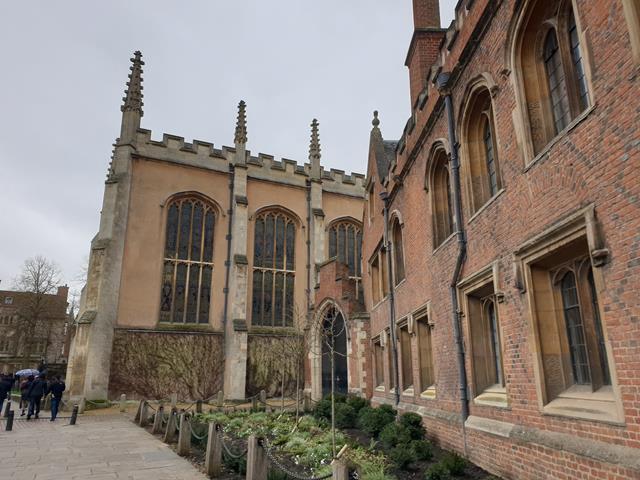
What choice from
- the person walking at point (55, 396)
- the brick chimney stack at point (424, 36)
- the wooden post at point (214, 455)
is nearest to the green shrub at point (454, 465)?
the wooden post at point (214, 455)

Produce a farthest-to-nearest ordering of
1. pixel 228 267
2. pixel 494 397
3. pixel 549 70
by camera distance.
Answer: pixel 228 267, pixel 494 397, pixel 549 70

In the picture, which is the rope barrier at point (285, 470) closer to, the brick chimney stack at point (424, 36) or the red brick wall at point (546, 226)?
the red brick wall at point (546, 226)

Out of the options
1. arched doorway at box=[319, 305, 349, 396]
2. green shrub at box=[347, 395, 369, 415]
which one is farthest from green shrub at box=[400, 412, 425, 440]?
arched doorway at box=[319, 305, 349, 396]

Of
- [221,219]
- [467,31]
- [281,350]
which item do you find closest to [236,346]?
[281,350]

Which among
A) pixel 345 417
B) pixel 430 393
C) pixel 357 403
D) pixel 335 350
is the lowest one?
pixel 345 417

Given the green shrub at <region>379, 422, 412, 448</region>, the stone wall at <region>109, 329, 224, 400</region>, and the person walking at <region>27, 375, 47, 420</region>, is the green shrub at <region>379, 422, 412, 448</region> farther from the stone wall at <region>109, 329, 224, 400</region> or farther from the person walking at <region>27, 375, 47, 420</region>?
the stone wall at <region>109, 329, 224, 400</region>

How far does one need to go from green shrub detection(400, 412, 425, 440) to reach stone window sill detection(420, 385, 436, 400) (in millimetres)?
474

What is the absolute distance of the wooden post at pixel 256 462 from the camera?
635 cm

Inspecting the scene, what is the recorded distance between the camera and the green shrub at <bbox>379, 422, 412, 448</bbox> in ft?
27.8

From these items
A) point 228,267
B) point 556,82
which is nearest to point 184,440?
point 556,82

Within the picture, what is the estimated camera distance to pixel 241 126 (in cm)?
2669

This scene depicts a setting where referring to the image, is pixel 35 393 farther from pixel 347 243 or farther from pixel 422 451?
pixel 347 243

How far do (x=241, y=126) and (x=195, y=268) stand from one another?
345 inches

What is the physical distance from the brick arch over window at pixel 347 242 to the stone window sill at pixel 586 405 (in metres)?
22.8
